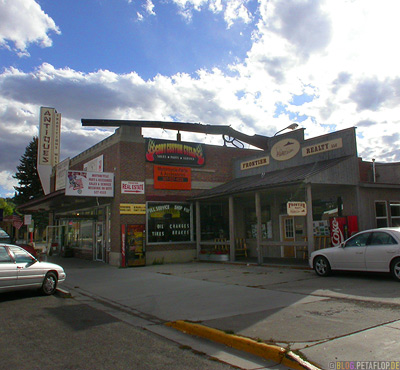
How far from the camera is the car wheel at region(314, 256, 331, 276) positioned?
12.0 m

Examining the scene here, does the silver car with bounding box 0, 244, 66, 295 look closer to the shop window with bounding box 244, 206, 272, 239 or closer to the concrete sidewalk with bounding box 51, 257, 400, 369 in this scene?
the concrete sidewalk with bounding box 51, 257, 400, 369

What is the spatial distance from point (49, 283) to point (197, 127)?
1682 centimetres

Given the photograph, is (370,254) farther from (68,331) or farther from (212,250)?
(212,250)

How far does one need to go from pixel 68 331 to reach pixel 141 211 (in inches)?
499

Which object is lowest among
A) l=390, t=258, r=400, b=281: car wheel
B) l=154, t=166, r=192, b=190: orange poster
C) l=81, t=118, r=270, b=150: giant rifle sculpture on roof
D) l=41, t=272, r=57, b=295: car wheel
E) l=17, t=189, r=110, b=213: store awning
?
l=41, t=272, r=57, b=295: car wheel

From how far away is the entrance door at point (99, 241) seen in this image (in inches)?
849

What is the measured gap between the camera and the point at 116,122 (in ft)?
72.4

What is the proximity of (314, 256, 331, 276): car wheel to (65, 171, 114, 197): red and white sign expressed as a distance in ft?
36.0

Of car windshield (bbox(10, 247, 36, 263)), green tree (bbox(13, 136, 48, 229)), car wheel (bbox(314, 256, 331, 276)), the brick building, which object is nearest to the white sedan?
car wheel (bbox(314, 256, 331, 276))

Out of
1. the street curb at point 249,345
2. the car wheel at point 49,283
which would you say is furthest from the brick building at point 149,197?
the street curb at point 249,345

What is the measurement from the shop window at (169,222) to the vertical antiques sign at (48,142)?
54.2 ft

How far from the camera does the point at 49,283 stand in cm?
1100

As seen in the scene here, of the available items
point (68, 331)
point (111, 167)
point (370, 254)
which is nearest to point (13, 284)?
point (68, 331)

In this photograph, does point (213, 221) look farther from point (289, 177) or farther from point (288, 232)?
point (289, 177)
